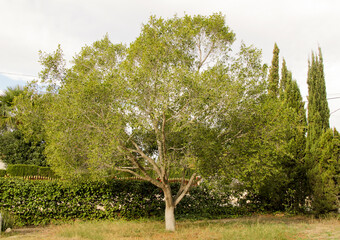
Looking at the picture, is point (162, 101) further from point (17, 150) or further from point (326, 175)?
point (17, 150)

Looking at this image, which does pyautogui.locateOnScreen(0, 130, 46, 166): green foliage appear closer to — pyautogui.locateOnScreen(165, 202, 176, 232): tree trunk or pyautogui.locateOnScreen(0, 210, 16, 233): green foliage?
pyautogui.locateOnScreen(0, 210, 16, 233): green foliage

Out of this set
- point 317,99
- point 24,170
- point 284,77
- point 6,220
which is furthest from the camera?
point 24,170

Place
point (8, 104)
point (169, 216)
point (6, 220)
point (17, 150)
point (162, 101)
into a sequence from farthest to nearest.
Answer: point (17, 150) < point (8, 104) < point (169, 216) < point (6, 220) < point (162, 101)

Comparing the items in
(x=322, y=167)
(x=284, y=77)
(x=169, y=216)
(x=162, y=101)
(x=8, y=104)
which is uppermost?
(x=8, y=104)

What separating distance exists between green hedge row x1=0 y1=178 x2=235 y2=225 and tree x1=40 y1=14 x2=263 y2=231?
193cm

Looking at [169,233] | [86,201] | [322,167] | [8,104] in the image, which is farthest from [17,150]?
[322,167]

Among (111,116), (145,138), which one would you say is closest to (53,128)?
(111,116)

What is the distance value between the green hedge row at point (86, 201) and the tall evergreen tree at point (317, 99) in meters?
6.98

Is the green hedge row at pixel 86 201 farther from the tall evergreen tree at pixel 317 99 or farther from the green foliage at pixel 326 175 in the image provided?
the tall evergreen tree at pixel 317 99

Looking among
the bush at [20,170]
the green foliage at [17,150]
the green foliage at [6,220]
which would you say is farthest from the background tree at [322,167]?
the green foliage at [17,150]

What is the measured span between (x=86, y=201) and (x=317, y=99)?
13321 millimetres

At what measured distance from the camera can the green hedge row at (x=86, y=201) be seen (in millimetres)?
11680

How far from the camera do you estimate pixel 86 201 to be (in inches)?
489

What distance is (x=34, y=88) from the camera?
11.5m
